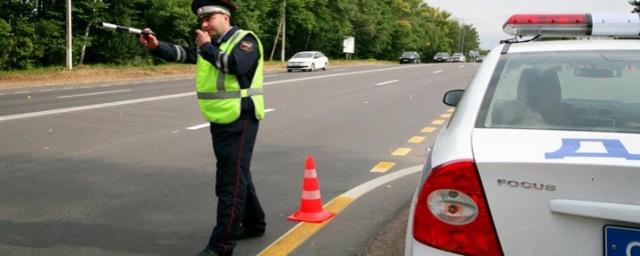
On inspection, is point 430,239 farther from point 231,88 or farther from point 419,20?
point 419,20

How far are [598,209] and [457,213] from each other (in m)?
0.45

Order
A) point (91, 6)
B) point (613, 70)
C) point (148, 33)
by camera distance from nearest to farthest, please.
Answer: point (613, 70), point (148, 33), point (91, 6)

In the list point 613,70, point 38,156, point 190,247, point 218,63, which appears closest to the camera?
point 613,70

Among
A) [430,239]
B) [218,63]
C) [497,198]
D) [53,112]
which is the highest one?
[218,63]

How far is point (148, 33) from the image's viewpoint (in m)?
4.00

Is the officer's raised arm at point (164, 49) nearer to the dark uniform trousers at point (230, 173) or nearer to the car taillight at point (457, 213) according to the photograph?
the dark uniform trousers at point (230, 173)

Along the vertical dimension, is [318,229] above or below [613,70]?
below

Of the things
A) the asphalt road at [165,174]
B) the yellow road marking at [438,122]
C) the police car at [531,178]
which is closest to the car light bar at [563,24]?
the police car at [531,178]

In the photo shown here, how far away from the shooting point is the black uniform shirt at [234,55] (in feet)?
12.2

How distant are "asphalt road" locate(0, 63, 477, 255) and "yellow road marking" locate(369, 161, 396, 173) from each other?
65 millimetres

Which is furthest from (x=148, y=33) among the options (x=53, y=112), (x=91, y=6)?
(x=91, y=6)

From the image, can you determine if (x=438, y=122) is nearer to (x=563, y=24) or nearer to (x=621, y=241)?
(x=563, y=24)

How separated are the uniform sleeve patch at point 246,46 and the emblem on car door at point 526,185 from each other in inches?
82.1

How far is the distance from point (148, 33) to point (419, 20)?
95740mm
